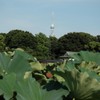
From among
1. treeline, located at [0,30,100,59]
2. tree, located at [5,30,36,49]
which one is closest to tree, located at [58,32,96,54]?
treeline, located at [0,30,100,59]

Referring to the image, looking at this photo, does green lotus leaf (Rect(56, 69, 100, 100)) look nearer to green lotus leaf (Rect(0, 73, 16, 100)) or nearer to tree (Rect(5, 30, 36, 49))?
green lotus leaf (Rect(0, 73, 16, 100))

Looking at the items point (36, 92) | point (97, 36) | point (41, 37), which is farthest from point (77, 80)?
point (97, 36)

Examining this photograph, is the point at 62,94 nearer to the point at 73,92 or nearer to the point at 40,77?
the point at 73,92

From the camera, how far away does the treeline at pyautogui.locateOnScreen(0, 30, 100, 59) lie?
8188 centimetres

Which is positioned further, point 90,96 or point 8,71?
point 8,71

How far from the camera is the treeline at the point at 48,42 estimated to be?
81875 mm

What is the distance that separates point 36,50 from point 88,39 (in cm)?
1621

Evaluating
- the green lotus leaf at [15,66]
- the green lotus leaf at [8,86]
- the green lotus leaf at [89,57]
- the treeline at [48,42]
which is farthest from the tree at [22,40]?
the green lotus leaf at [8,86]

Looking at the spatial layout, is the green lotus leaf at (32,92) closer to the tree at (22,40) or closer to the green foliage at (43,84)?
the green foliage at (43,84)

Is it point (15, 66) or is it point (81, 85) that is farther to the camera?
point (15, 66)

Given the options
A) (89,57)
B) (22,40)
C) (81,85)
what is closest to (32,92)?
(81,85)

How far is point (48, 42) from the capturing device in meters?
90.5

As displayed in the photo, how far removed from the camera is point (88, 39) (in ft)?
300

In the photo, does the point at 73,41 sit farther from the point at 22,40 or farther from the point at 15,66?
the point at 15,66
